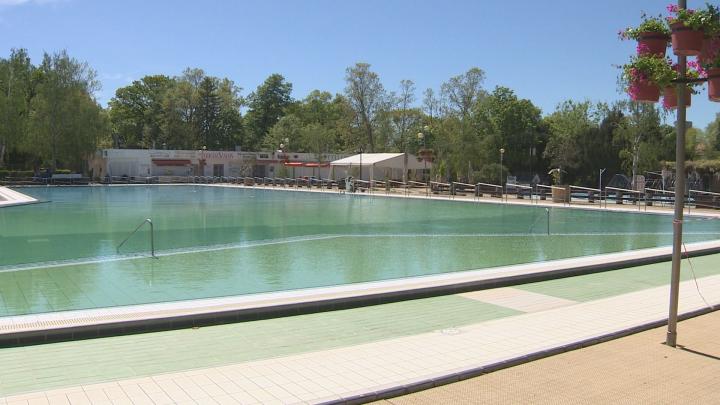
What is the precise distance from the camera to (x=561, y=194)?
94.7ft

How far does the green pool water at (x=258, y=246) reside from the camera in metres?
8.82

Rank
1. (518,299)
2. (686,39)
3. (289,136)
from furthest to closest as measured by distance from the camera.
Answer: (289,136)
(518,299)
(686,39)

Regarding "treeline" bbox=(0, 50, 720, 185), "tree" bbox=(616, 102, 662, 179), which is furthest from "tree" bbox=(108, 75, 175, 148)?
"tree" bbox=(616, 102, 662, 179)

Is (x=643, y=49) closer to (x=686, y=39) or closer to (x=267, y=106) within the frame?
(x=686, y=39)

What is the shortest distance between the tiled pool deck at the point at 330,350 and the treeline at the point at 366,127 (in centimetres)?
3227

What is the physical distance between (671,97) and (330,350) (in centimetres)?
373

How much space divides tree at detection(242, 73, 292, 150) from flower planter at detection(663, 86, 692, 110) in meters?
75.8

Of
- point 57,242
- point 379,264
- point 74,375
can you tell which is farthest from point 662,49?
point 57,242

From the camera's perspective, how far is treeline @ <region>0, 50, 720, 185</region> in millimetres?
40719

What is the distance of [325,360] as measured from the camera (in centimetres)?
493

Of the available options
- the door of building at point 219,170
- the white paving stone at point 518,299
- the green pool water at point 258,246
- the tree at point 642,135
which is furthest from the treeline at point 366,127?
the white paving stone at point 518,299

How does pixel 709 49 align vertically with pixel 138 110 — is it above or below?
below

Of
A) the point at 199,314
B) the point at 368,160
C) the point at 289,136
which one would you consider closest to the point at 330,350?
the point at 199,314

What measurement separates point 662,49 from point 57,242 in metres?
13.1
